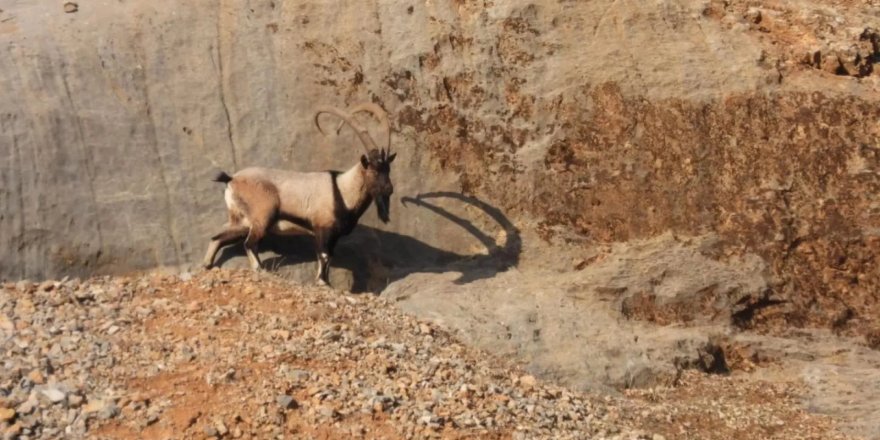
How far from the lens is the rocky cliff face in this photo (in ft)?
45.0

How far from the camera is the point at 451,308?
42.5 ft

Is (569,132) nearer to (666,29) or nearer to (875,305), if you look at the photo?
(666,29)

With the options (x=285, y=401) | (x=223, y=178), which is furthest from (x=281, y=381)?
(x=223, y=178)

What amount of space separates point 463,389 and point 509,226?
3.97 metres

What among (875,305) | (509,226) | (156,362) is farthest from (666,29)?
(156,362)

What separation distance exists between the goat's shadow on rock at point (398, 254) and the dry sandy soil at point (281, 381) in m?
0.91

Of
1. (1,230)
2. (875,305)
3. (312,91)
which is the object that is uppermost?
(312,91)

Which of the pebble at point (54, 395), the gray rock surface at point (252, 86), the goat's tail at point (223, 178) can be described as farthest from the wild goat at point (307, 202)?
the pebble at point (54, 395)

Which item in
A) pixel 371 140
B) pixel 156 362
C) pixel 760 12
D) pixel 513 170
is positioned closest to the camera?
pixel 156 362

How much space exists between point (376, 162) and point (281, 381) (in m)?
3.83

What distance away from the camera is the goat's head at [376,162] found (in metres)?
13.7

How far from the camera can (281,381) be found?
34.7 ft

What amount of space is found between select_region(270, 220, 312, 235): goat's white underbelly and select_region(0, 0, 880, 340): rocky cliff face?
2.71 feet

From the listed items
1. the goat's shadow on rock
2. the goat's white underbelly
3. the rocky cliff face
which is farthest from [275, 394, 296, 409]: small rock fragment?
the rocky cliff face
